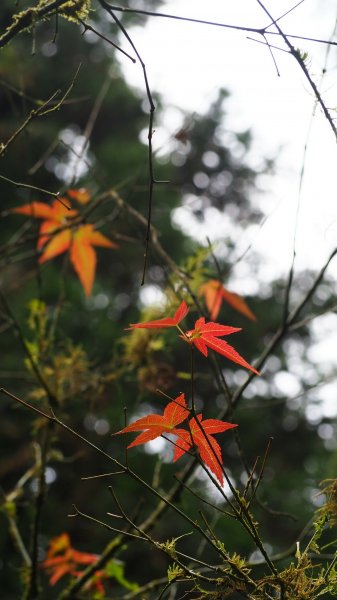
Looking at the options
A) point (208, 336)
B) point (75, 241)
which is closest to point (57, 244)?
point (75, 241)

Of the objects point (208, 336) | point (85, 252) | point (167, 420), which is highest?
point (85, 252)

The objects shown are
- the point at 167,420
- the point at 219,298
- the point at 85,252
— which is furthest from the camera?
the point at 85,252

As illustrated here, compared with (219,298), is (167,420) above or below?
below

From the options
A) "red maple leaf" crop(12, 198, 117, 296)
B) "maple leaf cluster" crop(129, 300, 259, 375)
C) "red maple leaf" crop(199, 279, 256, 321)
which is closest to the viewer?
"maple leaf cluster" crop(129, 300, 259, 375)

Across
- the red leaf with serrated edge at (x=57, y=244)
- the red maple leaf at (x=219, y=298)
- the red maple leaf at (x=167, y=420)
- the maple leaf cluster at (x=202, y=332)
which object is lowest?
the red maple leaf at (x=167, y=420)

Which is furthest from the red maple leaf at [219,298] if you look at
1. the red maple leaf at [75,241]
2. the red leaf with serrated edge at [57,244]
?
the red leaf with serrated edge at [57,244]

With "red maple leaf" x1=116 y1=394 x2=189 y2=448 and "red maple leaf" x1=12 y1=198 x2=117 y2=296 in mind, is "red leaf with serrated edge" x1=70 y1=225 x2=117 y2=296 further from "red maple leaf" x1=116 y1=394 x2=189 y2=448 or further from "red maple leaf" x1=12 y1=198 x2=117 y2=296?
"red maple leaf" x1=116 y1=394 x2=189 y2=448

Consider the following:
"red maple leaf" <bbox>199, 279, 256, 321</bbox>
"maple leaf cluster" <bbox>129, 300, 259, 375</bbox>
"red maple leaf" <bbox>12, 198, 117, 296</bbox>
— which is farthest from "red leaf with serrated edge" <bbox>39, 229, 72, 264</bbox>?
"maple leaf cluster" <bbox>129, 300, 259, 375</bbox>

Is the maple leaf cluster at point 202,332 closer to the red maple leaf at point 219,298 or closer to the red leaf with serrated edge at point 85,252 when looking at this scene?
the red maple leaf at point 219,298

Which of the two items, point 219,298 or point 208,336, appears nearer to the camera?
point 208,336

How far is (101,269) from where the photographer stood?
6012mm

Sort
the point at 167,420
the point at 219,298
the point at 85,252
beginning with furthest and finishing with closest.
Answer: the point at 85,252 → the point at 219,298 → the point at 167,420

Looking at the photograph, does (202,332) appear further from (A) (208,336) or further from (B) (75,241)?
(B) (75,241)

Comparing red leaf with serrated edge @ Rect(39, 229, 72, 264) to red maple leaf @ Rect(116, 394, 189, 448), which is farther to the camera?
red leaf with serrated edge @ Rect(39, 229, 72, 264)
